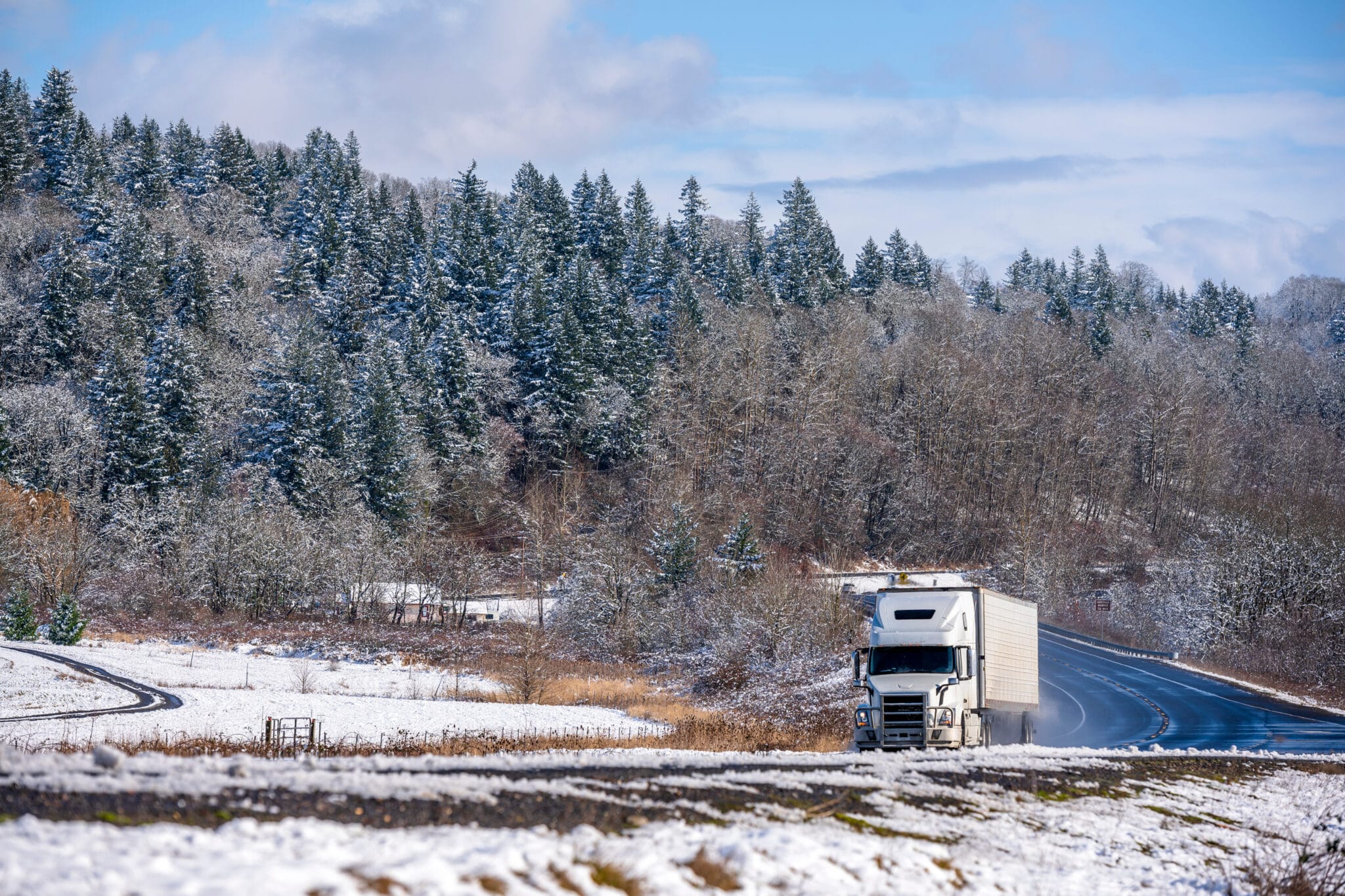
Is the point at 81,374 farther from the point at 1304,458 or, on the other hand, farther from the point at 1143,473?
the point at 1304,458

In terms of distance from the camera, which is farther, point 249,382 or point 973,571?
point 249,382

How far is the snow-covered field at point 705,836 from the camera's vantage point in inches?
266

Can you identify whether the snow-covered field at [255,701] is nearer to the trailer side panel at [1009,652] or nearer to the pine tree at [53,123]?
the trailer side panel at [1009,652]

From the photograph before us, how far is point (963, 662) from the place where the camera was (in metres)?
20.4

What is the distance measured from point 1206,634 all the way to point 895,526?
31977 mm

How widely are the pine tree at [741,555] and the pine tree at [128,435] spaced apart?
1547 inches

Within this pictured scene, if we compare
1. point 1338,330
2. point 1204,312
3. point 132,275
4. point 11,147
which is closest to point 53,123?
point 11,147

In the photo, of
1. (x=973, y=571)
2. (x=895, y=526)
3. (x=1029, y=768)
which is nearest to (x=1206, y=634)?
(x=973, y=571)

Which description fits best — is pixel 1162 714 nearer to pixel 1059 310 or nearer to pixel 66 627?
pixel 66 627

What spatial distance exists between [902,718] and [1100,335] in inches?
3963

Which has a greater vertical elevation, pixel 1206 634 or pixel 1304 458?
pixel 1304 458

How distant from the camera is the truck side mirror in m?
20.3

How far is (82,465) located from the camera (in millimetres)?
72000

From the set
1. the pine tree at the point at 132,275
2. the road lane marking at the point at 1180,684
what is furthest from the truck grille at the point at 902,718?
the pine tree at the point at 132,275
